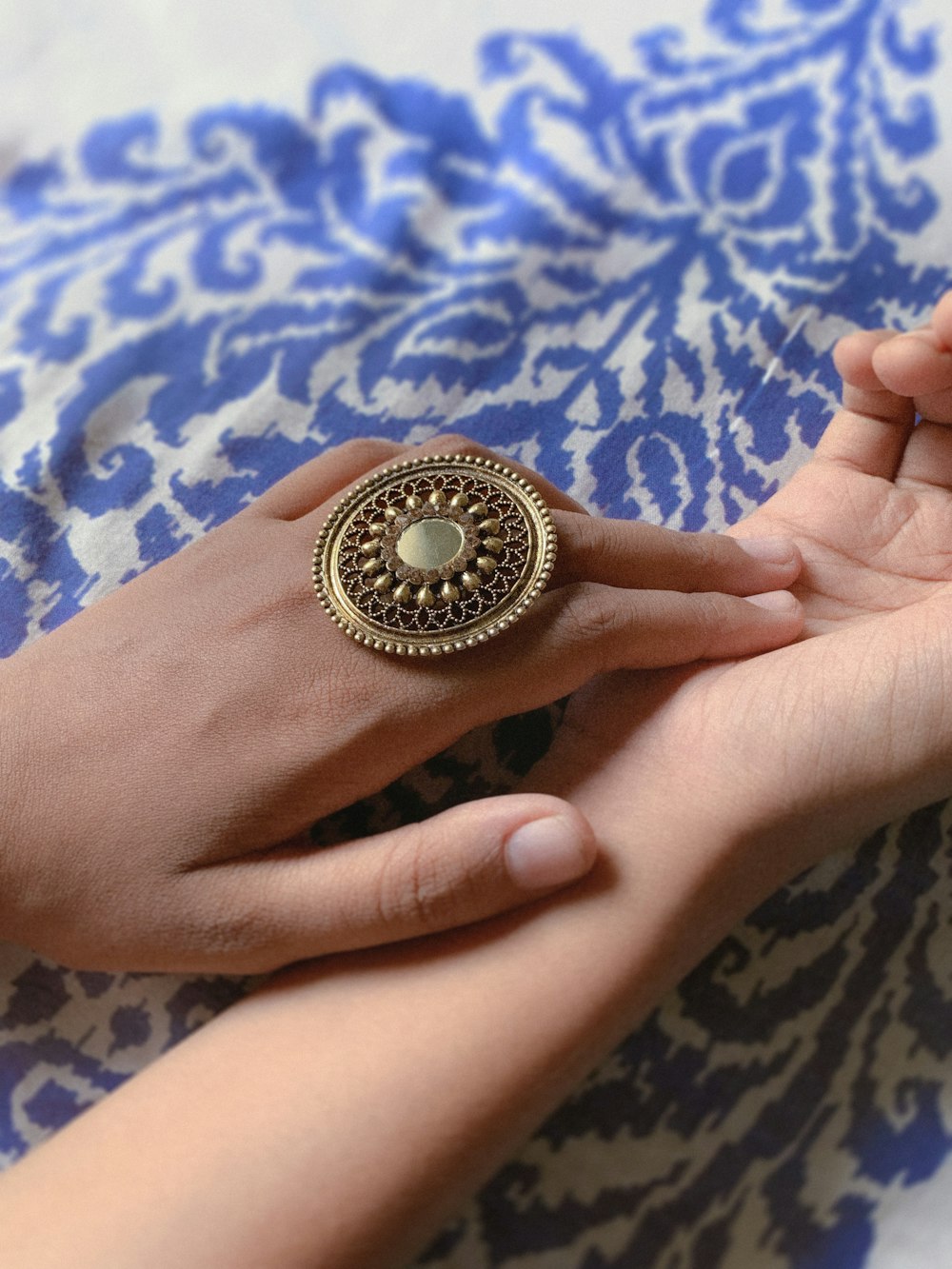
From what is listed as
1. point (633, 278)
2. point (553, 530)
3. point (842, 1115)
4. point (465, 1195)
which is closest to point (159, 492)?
point (553, 530)

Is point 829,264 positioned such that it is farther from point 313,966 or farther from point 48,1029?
point 48,1029

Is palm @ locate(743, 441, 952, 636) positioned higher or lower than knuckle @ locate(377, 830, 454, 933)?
higher

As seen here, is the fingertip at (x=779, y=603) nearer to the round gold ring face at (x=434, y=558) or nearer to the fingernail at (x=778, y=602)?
the fingernail at (x=778, y=602)

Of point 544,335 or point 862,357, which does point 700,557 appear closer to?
point 862,357

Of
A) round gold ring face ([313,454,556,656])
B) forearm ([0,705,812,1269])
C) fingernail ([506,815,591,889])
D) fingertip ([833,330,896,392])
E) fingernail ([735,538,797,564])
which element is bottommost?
forearm ([0,705,812,1269])

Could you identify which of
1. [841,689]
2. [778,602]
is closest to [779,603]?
[778,602]

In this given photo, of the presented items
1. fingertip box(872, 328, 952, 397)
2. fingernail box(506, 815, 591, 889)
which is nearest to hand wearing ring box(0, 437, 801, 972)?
fingernail box(506, 815, 591, 889)

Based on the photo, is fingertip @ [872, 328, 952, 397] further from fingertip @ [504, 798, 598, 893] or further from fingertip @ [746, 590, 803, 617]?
fingertip @ [504, 798, 598, 893]
